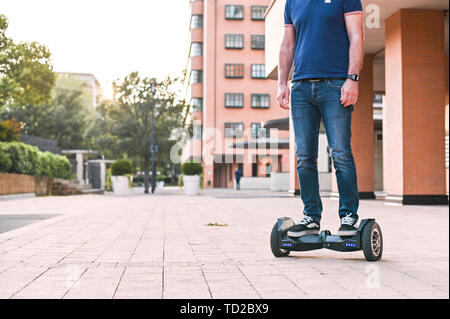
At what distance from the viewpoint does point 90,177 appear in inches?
1264

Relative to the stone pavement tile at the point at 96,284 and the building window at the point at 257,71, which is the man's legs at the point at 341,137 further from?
the building window at the point at 257,71

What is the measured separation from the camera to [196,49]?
50.3m

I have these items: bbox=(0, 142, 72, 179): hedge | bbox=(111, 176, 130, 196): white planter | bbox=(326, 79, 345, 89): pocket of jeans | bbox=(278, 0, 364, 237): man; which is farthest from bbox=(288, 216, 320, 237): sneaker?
bbox=(111, 176, 130, 196): white planter

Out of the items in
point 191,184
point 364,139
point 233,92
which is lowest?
point 191,184

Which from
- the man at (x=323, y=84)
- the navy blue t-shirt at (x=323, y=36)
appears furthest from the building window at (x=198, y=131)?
the navy blue t-shirt at (x=323, y=36)

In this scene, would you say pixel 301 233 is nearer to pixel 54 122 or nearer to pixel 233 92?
pixel 54 122

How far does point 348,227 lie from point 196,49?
48.2 metres

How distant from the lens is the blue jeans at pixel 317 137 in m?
3.56

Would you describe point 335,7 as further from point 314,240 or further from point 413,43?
point 413,43

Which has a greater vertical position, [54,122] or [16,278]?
[54,122]

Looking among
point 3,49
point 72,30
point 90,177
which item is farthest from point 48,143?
point 72,30

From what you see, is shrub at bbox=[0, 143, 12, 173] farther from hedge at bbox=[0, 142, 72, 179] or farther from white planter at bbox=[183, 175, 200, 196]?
white planter at bbox=[183, 175, 200, 196]

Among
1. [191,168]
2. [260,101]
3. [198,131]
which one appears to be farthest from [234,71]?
[191,168]

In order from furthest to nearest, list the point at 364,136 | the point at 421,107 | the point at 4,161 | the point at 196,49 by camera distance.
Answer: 1. the point at 196,49
2. the point at 4,161
3. the point at 364,136
4. the point at 421,107
